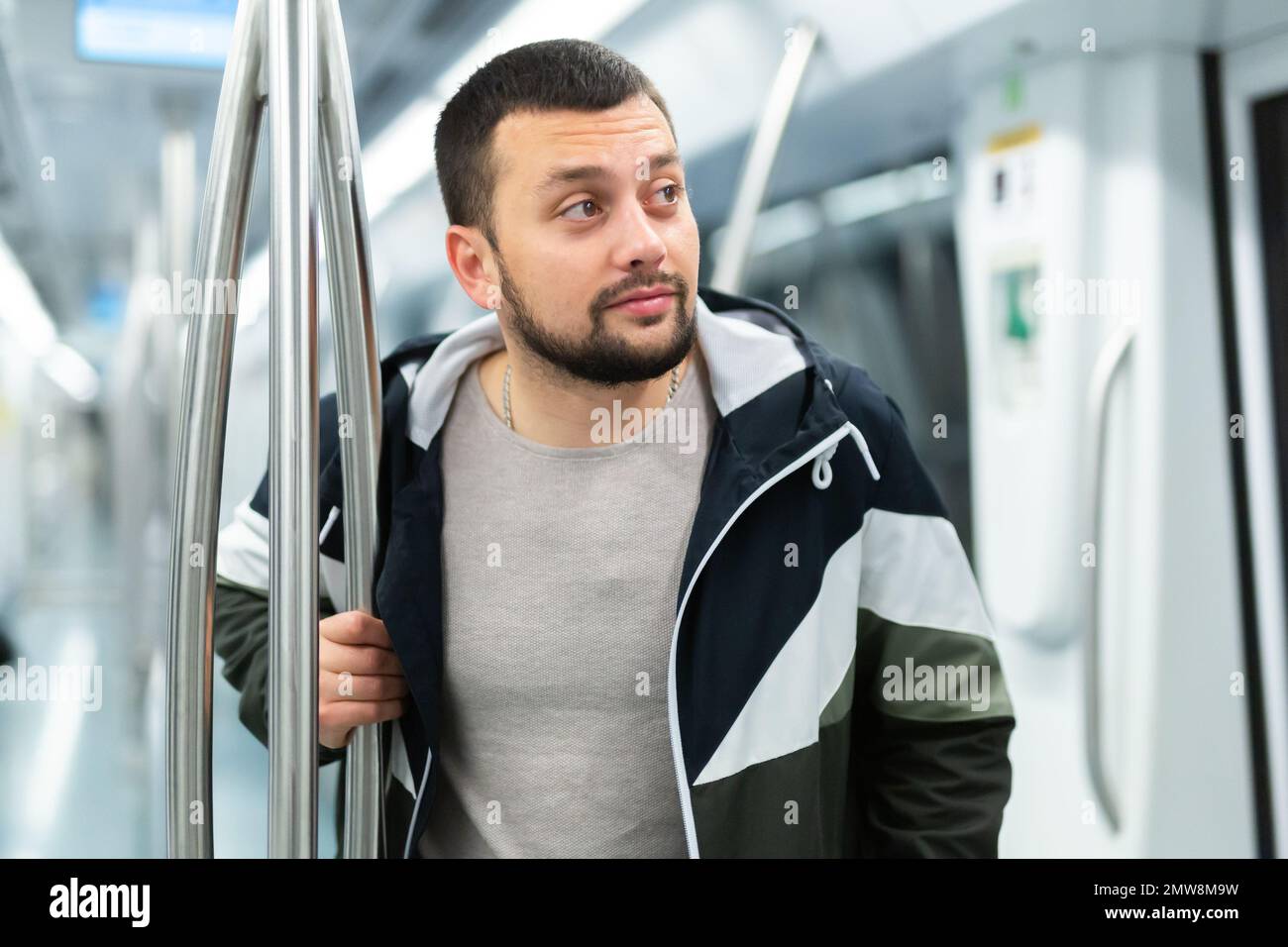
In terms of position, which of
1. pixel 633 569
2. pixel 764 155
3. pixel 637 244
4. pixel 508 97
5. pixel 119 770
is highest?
pixel 764 155

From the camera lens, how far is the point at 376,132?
9.95 ft

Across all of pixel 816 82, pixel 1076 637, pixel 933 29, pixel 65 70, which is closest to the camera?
pixel 933 29

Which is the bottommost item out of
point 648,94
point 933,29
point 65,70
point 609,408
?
point 609,408

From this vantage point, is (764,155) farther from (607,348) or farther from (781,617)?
Result: (781,617)

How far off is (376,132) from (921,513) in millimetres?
2367

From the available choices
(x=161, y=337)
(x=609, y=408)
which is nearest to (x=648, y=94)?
(x=609, y=408)

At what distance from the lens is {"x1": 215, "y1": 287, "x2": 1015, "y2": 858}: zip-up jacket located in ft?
3.50

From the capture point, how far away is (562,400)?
1.17 m

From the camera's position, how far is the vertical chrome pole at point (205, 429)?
0.92m

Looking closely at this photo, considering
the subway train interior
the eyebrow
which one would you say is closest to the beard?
the eyebrow

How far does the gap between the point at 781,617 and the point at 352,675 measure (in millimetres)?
435

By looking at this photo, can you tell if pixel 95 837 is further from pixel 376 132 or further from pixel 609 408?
pixel 609 408
